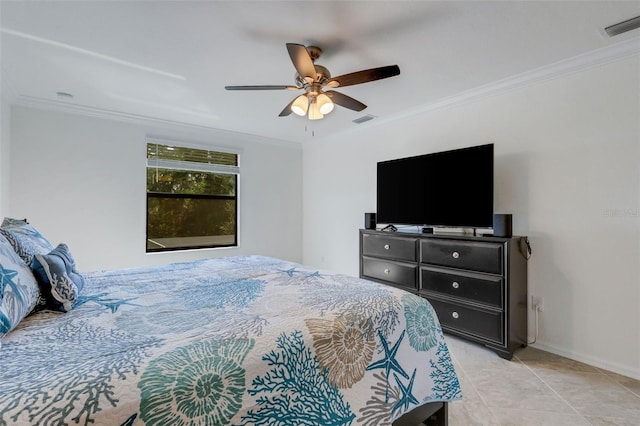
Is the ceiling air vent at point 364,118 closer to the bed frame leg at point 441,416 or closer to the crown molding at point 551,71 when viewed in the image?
the crown molding at point 551,71

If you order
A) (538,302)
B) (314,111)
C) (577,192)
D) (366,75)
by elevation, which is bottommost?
(538,302)

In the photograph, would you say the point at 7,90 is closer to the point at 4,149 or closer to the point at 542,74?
the point at 4,149

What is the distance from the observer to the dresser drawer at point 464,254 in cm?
253

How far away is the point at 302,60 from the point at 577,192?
2.49 meters

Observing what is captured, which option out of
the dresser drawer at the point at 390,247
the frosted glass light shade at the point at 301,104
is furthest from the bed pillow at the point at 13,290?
the dresser drawer at the point at 390,247

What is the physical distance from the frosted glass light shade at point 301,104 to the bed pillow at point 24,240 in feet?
6.18

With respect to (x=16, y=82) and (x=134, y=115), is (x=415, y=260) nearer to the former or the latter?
(x=134, y=115)

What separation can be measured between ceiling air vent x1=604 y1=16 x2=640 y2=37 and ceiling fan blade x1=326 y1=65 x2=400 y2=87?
150 centimetres

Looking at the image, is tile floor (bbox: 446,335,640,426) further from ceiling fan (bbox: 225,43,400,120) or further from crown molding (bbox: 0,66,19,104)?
crown molding (bbox: 0,66,19,104)

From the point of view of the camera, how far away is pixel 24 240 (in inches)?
59.6

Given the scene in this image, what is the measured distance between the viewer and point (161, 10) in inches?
74.7

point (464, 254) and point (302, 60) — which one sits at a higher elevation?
point (302, 60)

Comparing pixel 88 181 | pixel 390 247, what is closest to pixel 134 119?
pixel 88 181

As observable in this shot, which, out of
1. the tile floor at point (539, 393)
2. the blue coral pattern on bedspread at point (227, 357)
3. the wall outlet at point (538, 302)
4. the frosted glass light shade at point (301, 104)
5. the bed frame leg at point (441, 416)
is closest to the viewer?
the blue coral pattern on bedspread at point (227, 357)
